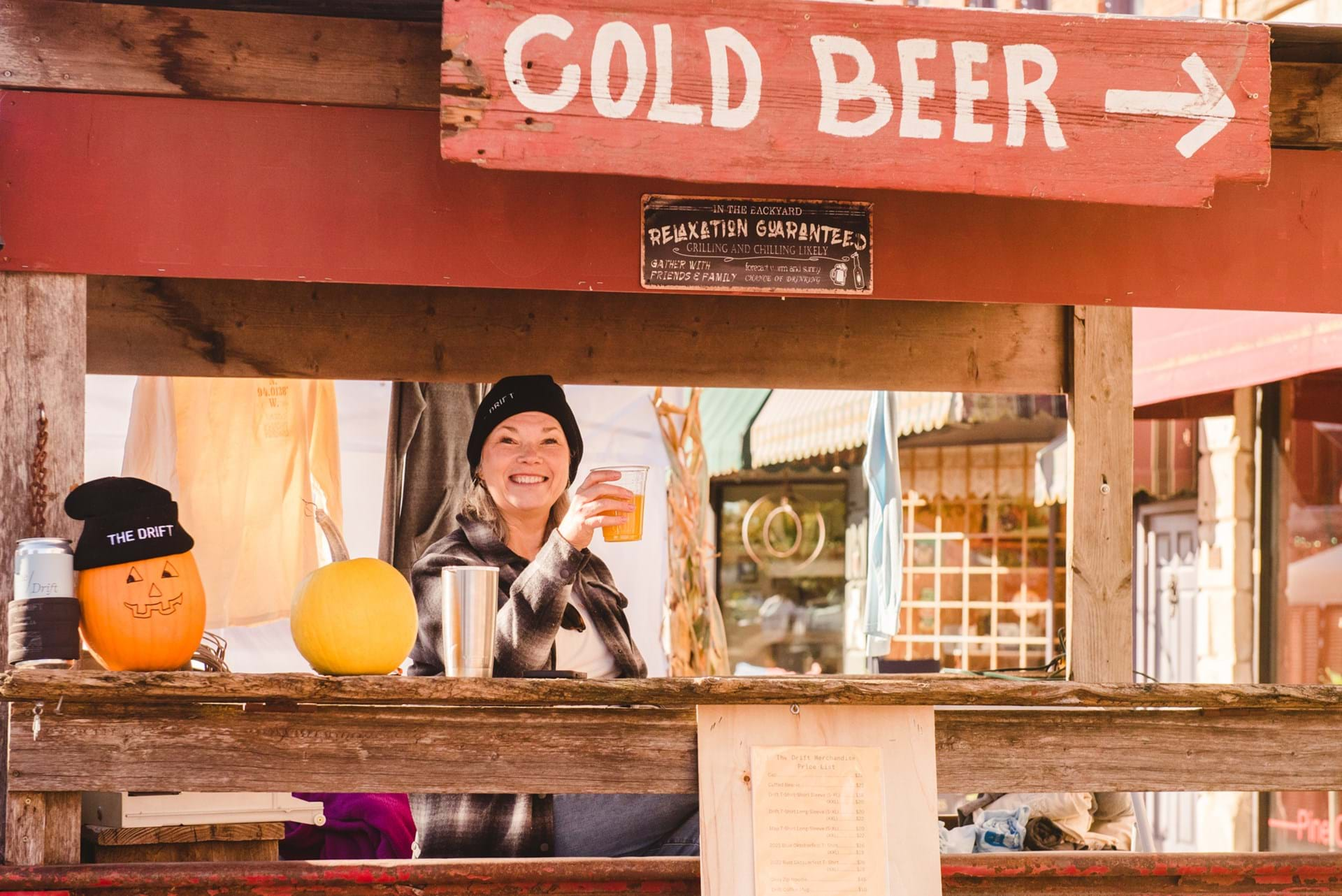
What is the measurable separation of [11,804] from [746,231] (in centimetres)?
207

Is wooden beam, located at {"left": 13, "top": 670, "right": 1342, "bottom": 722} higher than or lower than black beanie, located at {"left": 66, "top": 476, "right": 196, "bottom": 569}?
lower

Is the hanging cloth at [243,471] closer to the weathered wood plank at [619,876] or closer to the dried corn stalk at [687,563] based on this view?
the dried corn stalk at [687,563]

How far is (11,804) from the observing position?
2.57 metres

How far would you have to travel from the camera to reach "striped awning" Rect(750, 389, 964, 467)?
8.53 m

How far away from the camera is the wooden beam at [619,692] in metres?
2.49

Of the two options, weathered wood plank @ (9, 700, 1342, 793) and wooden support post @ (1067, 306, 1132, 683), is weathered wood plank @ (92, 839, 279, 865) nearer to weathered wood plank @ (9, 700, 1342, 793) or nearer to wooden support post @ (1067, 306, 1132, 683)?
weathered wood plank @ (9, 700, 1342, 793)

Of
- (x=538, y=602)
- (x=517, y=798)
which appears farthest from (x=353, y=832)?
(x=538, y=602)

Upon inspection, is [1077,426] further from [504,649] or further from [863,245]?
[504,649]

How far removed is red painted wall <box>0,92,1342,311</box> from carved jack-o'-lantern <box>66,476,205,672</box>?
1.94ft

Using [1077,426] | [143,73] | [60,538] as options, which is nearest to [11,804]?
[60,538]

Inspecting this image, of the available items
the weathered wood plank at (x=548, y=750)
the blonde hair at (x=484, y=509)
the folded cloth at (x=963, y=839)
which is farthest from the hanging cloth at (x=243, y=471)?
the folded cloth at (x=963, y=839)

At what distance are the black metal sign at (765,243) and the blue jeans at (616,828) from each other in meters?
1.28

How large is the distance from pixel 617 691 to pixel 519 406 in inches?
55.5

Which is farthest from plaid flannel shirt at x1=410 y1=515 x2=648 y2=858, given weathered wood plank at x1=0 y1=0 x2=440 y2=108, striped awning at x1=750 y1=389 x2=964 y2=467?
striped awning at x1=750 y1=389 x2=964 y2=467
